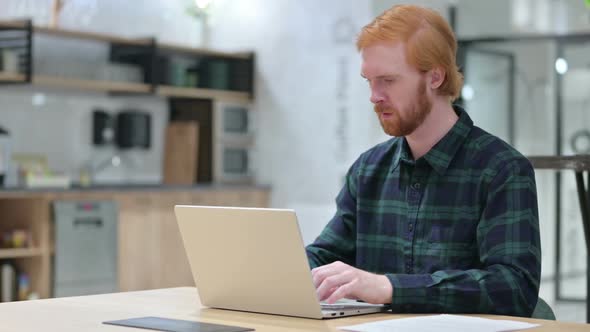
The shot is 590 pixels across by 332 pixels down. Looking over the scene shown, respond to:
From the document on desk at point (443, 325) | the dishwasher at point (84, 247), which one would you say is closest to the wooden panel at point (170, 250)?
the dishwasher at point (84, 247)

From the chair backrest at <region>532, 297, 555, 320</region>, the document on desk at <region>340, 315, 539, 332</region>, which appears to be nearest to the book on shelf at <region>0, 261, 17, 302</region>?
the chair backrest at <region>532, 297, 555, 320</region>

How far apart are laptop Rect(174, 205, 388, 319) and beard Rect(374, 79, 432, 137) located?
395 millimetres

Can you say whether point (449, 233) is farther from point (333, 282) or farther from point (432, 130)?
point (333, 282)

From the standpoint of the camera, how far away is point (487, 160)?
84.4 inches

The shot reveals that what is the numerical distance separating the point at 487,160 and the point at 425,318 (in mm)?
473

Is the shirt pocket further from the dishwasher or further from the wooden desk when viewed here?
the dishwasher

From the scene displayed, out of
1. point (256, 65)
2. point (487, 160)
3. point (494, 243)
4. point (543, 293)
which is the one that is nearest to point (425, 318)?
point (494, 243)

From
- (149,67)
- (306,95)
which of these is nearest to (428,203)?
(149,67)

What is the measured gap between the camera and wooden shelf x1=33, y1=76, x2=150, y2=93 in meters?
6.73

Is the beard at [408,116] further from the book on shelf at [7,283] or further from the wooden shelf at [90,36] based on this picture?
the wooden shelf at [90,36]

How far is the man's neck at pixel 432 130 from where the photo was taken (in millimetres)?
2232

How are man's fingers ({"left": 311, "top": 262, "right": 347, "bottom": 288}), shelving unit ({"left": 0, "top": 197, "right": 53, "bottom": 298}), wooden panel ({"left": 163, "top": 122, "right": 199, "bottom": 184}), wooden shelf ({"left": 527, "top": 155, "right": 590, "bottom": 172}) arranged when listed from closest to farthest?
man's fingers ({"left": 311, "top": 262, "right": 347, "bottom": 288}) → wooden shelf ({"left": 527, "top": 155, "right": 590, "bottom": 172}) → shelving unit ({"left": 0, "top": 197, "right": 53, "bottom": 298}) → wooden panel ({"left": 163, "top": 122, "right": 199, "bottom": 184})

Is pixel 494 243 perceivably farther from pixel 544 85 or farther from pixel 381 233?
pixel 544 85

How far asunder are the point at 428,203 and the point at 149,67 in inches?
213
